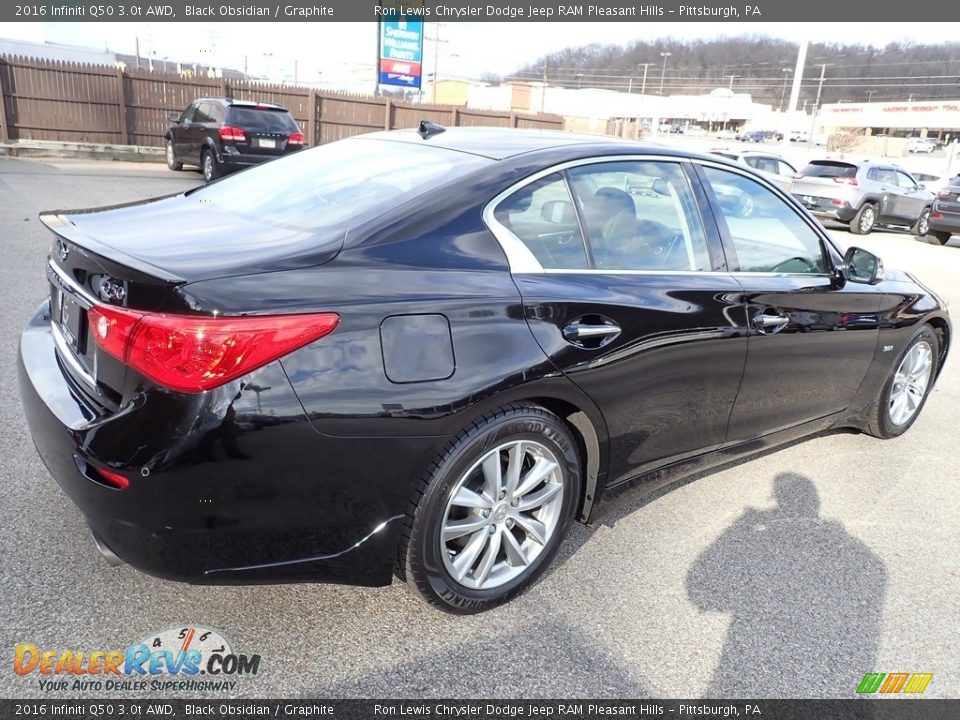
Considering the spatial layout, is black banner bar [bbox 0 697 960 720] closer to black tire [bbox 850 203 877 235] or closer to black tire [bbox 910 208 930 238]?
black tire [bbox 850 203 877 235]

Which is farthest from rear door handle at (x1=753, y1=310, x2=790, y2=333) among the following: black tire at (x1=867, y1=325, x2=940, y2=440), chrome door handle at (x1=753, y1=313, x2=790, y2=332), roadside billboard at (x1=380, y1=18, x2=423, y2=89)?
roadside billboard at (x1=380, y1=18, x2=423, y2=89)

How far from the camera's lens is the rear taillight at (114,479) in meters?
2.02

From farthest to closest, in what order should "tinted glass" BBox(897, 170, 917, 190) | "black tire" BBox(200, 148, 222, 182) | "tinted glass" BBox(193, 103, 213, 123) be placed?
"tinted glass" BBox(897, 170, 917, 190), "tinted glass" BBox(193, 103, 213, 123), "black tire" BBox(200, 148, 222, 182)

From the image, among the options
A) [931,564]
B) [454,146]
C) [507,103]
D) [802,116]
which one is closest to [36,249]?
[454,146]

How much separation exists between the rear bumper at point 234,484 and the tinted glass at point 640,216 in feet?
3.82

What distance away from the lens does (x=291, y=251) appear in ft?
7.43

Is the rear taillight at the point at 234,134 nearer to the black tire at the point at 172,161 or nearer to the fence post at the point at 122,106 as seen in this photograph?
the black tire at the point at 172,161

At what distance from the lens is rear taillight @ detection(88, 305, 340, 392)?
1.96 metres

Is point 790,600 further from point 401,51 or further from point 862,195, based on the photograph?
point 401,51

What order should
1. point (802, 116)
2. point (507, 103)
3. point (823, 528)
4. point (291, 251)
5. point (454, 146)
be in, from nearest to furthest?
point (291, 251)
point (454, 146)
point (823, 528)
point (507, 103)
point (802, 116)

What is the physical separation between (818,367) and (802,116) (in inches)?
4034

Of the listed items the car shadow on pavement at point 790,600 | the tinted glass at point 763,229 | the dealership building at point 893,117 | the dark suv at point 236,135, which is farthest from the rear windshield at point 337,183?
the dealership building at point 893,117

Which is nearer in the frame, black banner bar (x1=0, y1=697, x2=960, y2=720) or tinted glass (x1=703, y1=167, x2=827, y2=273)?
black banner bar (x1=0, y1=697, x2=960, y2=720)

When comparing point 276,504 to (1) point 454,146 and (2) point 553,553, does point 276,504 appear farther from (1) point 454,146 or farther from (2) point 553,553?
(1) point 454,146
